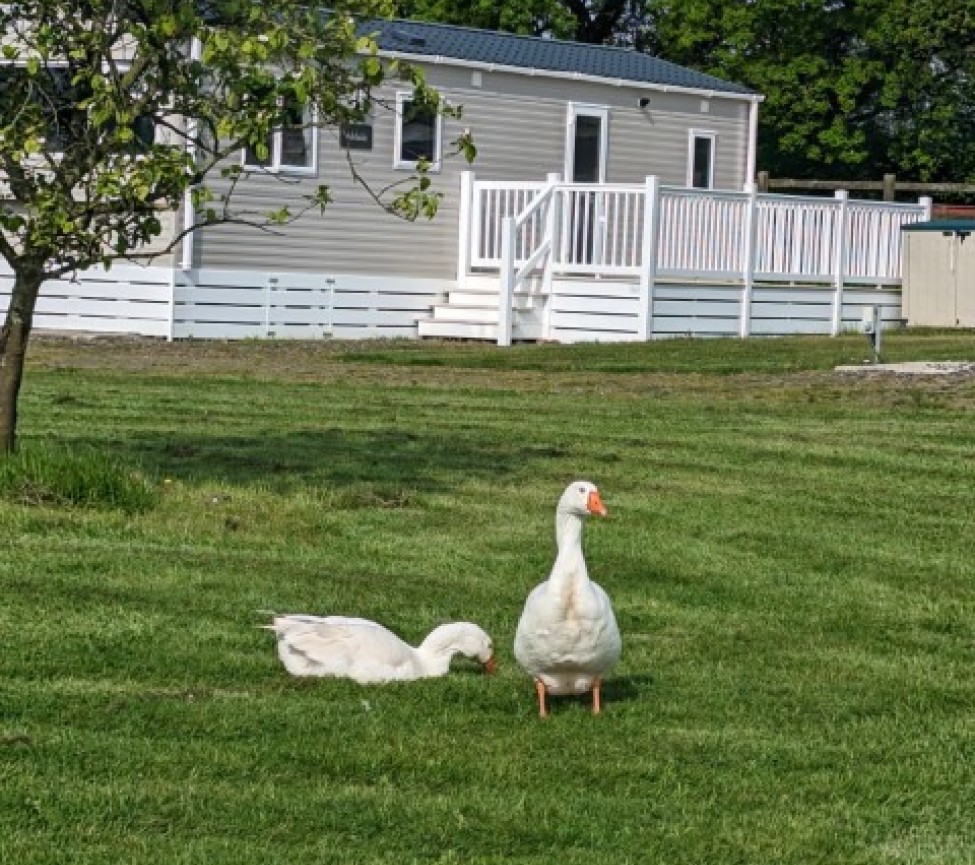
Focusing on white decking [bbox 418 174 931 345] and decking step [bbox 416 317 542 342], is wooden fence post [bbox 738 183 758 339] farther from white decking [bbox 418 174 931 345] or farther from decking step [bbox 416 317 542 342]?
decking step [bbox 416 317 542 342]

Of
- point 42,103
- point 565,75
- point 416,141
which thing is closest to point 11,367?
point 42,103

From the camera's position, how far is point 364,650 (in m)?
7.08

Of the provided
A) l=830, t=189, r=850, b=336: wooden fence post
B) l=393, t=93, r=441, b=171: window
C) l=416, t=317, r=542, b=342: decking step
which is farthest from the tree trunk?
l=830, t=189, r=850, b=336: wooden fence post

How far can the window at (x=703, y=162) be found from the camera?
102ft

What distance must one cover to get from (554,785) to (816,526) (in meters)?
5.24

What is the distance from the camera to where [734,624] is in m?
8.45

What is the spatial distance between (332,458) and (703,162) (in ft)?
63.8

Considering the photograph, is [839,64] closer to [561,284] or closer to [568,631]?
[561,284]

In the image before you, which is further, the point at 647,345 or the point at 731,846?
the point at 647,345

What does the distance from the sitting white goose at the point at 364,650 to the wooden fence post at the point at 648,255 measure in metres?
18.0

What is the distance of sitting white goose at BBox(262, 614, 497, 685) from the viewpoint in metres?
7.07

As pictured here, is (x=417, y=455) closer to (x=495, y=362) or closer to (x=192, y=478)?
(x=192, y=478)

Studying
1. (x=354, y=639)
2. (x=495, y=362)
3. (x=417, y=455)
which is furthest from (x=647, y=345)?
(x=354, y=639)

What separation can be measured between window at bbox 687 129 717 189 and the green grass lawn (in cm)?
1518
